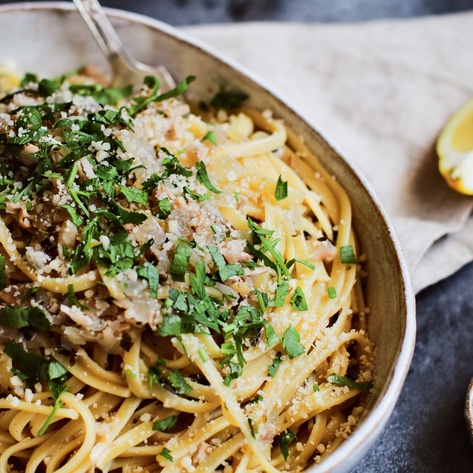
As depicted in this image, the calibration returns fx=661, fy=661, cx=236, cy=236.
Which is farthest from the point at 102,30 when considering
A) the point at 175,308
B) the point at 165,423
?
the point at 165,423

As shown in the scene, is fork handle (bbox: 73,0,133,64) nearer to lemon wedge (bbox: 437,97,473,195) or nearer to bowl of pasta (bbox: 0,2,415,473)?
bowl of pasta (bbox: 0,2,415,473)

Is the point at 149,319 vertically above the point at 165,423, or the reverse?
the point at 149,319

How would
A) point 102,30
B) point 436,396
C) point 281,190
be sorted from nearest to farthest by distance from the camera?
point 281,190, point 436,396, point 102,30

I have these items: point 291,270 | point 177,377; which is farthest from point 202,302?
point 291,270

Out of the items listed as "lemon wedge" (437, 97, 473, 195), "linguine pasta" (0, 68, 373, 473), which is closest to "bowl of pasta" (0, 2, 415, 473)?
"linguine pasta" (0, 68, 373, 473)

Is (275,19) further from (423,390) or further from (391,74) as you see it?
(423,390)

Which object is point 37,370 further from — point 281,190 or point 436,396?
point 436,396

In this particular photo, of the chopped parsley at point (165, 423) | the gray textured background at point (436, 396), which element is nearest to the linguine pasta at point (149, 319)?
the chopped parsley at point (165, 423)
